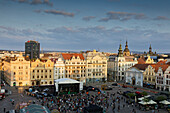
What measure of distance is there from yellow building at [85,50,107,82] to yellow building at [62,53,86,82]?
10.8ft

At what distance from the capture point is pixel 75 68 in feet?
305

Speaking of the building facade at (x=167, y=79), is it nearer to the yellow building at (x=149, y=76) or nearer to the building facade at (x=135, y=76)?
the yellow building at (x=149, y=76)

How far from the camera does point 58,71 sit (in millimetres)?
89562

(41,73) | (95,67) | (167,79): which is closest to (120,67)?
(95,67)

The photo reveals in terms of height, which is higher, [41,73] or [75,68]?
[75,68]

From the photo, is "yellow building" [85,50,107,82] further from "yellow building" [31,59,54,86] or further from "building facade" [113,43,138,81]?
"yellow building" [31,59,54,86]

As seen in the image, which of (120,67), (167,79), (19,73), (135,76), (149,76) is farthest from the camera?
(120,67)

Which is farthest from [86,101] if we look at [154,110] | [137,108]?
[154,110]

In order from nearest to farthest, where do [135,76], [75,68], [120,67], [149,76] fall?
[149,76]
[135,76]
[75,68]
[120,67]

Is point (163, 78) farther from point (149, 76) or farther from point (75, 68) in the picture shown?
point (75, 68)

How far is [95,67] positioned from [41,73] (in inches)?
1037

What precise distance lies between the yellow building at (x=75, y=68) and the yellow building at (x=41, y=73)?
23.7 ft

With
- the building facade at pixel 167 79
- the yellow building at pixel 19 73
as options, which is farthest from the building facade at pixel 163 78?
the yellow building at pixel 19 73

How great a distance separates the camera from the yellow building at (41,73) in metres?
85.5
